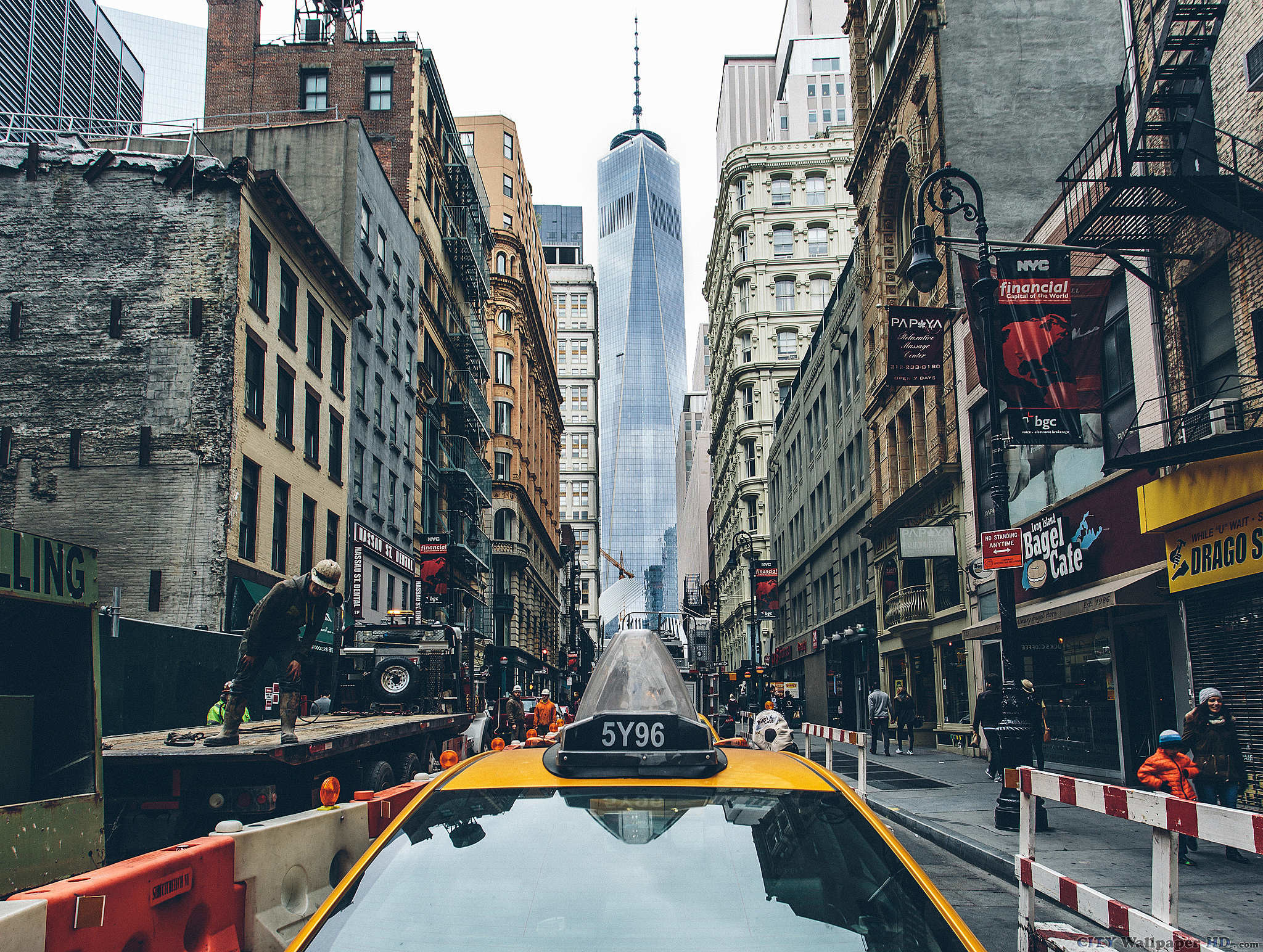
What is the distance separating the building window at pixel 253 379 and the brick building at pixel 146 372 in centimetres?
5

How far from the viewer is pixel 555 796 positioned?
3512 millimetres

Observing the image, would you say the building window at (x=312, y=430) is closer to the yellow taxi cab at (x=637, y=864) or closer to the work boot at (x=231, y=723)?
the work boot at (x=231, y=723)

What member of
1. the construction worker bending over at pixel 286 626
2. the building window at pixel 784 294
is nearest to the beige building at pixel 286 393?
the construction worker bending over at pixel 286 626

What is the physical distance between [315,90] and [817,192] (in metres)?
42.5

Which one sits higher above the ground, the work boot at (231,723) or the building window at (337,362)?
the building window at (337,362)

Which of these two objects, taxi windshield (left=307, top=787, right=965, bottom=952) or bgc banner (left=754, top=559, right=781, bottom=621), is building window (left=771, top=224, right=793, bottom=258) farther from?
taxi windshield (left=307, top=787, right=965, bottom=952)

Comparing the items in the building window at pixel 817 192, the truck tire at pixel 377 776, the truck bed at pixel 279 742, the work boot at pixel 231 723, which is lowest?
the truck tire at pixel 377 776

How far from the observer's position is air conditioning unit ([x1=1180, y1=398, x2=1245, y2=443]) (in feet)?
41.3

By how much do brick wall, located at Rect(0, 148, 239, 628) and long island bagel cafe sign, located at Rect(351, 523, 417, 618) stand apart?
7.03m

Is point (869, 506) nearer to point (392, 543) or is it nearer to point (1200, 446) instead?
point (392, 543)

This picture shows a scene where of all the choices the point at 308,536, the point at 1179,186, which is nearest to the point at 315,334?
the point at 308,536

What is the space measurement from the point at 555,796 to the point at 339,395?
29058 millimetres

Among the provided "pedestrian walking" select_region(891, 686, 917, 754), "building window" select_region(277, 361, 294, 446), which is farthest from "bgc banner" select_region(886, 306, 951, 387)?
"building window" select_region(277, 361, 294, 446)

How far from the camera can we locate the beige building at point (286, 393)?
2338cm
